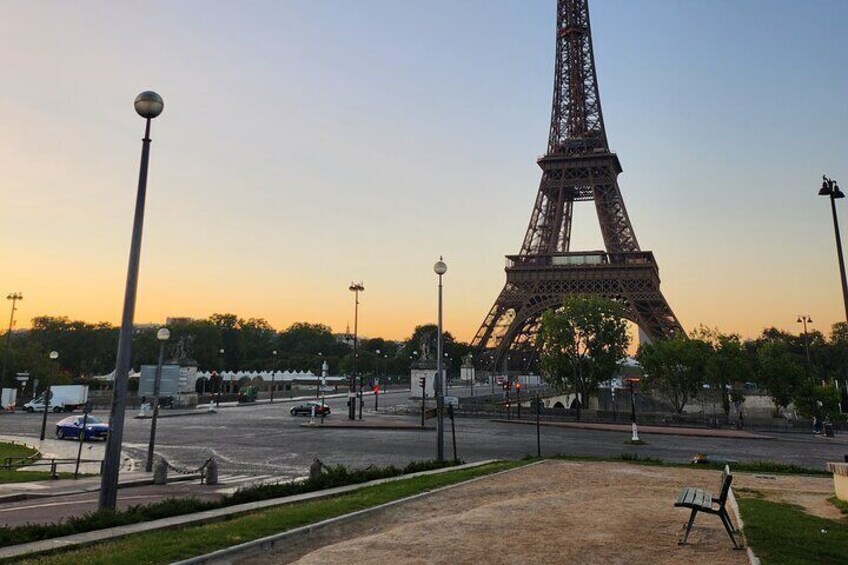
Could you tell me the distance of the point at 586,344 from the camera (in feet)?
187

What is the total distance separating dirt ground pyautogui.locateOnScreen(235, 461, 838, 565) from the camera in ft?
24.6

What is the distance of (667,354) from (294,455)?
44439 mm

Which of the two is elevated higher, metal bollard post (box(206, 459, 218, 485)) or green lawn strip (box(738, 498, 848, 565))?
green lawn strip (box(738, 498, 848, 565))

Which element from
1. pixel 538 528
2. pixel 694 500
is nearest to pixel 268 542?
pixel 538 528

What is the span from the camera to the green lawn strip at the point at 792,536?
7074 millimetres

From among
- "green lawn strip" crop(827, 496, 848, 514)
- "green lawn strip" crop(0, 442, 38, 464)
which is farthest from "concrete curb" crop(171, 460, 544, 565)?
"green lawn strip" crop(0, 442, 38, 464)

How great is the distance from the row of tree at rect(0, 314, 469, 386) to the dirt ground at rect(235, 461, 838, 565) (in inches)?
3811

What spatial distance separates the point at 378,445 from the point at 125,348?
808 inches

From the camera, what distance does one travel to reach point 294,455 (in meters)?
24.5

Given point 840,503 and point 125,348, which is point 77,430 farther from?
point 840,503

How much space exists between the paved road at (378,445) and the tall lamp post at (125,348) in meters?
8.95

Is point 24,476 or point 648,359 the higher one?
point 648,359

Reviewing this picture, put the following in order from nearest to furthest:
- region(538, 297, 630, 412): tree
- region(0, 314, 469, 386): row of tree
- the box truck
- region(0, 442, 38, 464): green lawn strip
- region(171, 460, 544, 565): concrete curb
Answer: region(171, 460, 544, 565): concrete curb → region(0, 442, 38, 464): green lawn strip → region(538, 297, 630, 412): tree → the box truck → region(0, 314, 469, 386): row of tree

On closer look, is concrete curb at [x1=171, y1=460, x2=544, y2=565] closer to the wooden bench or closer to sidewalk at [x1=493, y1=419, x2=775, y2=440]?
the wooden bench
